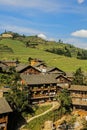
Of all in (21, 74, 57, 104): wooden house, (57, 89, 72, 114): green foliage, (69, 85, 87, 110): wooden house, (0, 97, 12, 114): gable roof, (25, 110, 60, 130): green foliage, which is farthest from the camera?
(69, 85, 87, 110): wooden house

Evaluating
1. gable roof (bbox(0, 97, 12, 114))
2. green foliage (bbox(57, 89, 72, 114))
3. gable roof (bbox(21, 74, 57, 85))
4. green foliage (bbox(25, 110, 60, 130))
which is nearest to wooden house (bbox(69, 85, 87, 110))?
green foliage (bbox(57, 89, 72, 114))

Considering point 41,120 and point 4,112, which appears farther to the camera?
point 41,120

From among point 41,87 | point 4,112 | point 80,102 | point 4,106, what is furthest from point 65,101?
point 4,112

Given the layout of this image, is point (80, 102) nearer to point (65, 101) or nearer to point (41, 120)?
point (65, 101)

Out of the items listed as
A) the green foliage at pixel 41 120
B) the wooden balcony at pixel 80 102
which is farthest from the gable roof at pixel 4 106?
the wooden balcony at pixel 80 102

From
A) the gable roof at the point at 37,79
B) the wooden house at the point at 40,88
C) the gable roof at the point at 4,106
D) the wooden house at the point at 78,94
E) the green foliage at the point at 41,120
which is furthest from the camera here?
the wooden house at the point at 78,94

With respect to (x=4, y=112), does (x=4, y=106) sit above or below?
above

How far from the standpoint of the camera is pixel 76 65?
554 feet

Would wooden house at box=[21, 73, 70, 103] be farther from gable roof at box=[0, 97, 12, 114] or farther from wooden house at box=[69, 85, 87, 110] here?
gable roof at box=[0, 97, 12, 114]

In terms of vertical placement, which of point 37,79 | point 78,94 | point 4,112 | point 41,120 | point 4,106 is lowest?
point 41,120

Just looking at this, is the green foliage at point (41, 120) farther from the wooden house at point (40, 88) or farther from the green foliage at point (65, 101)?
the wooden house at point (40, 88)

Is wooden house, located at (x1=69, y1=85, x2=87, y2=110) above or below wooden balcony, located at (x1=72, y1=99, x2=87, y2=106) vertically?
above

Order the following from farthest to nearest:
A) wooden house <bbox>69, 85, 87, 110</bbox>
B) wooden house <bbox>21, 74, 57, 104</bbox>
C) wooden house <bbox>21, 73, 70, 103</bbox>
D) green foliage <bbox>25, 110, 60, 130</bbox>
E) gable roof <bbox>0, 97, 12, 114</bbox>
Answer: wooden house <bbox>69, 85, 87, 110</bbox>
wooden house <bbox>21, 73, 70, 103</bbox>
wooden house <bbox>21, 74, 57, 104</bbox>
green foliage <bbox>25, 110, 60, 130</bbox>
gable roof <bbox>0, 97, 12, 114</bbox>

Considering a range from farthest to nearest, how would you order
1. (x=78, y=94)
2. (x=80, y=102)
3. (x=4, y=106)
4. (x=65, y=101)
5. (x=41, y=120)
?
1. (x=78, y=94)
2. (x=80, y=102)
3. (x=65, y=101)
4. (x=41, y=120)
5. (x=4, y=106)
